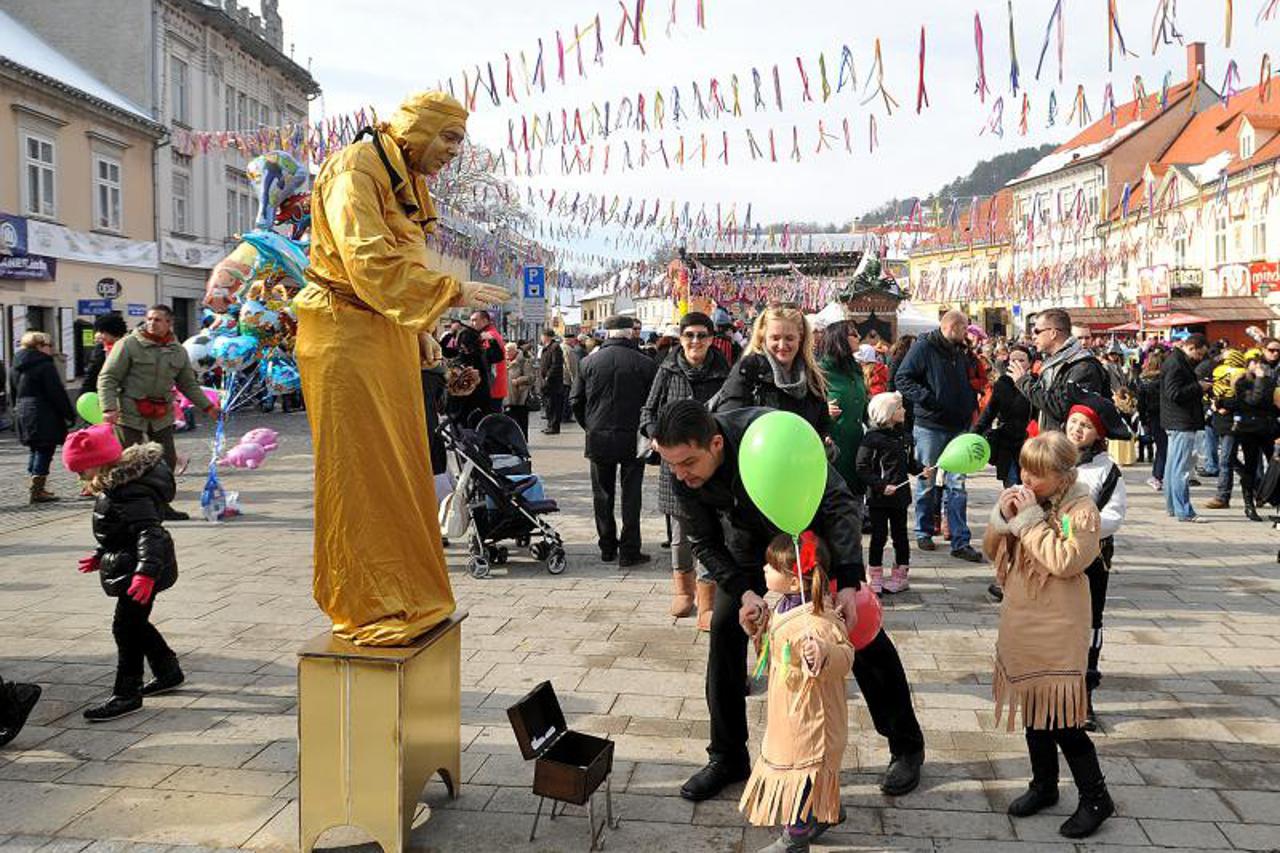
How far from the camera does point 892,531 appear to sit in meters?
6.96

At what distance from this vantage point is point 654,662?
5355 mm

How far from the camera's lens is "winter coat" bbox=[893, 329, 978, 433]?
7879mm

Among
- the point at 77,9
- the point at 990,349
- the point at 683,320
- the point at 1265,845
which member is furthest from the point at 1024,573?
the point at 77,9

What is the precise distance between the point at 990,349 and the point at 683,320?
20.6 m

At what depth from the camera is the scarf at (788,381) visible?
17.9 ft

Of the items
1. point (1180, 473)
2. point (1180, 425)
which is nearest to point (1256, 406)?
point (1180, 425)

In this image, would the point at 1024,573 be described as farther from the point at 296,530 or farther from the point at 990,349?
the point at 990,349

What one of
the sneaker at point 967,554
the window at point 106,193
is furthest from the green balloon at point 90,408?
the window at point 106,193

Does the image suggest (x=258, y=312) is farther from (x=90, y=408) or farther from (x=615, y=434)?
(x=615, y=434)

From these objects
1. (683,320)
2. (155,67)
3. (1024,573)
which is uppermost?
(155,67)

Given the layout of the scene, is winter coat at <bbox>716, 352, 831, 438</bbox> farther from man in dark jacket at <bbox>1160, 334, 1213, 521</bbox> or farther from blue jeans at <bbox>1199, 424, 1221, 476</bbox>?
blue jeans at <bbox>1199, 424, 1221, 476</bbox>

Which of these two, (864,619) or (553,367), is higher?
(553,367)

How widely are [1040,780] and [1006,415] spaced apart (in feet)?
15.8

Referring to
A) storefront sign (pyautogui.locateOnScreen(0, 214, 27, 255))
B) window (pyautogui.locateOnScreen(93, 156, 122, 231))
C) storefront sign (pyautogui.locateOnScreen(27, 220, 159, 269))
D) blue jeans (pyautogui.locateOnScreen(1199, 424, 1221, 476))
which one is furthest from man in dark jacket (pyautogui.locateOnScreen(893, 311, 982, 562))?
window (pyautogui.locateOnScreen(93, 156, 122, 231))
